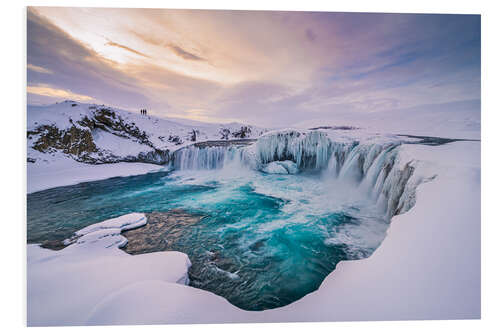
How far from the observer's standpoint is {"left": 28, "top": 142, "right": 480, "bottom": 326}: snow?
1.35m

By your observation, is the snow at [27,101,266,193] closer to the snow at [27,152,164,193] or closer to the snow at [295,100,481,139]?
the snow at [27,152,164,193]

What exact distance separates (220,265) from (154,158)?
762cm

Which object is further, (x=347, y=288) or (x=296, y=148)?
(x=296, y=148)

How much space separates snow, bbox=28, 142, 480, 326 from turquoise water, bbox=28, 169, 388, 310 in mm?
375

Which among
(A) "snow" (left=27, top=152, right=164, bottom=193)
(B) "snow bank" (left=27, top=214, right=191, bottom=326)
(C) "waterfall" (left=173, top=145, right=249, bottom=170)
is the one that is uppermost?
(C) "waterfall" (left=173, top=145, right=249, bottom=170)

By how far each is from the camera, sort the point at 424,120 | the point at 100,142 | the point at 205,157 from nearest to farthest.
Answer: the point at 424,120 → the point at 100,142 → the point at 205,157

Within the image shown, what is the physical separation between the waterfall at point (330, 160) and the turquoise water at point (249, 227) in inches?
15.8

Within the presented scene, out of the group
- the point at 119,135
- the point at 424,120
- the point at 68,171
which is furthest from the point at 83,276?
the point at 119,135

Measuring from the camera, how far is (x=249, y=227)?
296 cm

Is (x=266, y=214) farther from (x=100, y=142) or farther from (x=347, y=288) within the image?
(x=100, y=142)

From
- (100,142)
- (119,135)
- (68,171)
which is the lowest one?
(68,171)

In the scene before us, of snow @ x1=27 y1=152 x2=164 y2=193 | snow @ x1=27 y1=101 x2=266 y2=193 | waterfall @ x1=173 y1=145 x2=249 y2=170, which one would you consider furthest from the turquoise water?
waterfall @ x1=173 y1=145 x2=249 y2=170

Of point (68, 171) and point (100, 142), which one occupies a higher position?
point (100, 142)

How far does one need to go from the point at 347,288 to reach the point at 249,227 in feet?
5.80
